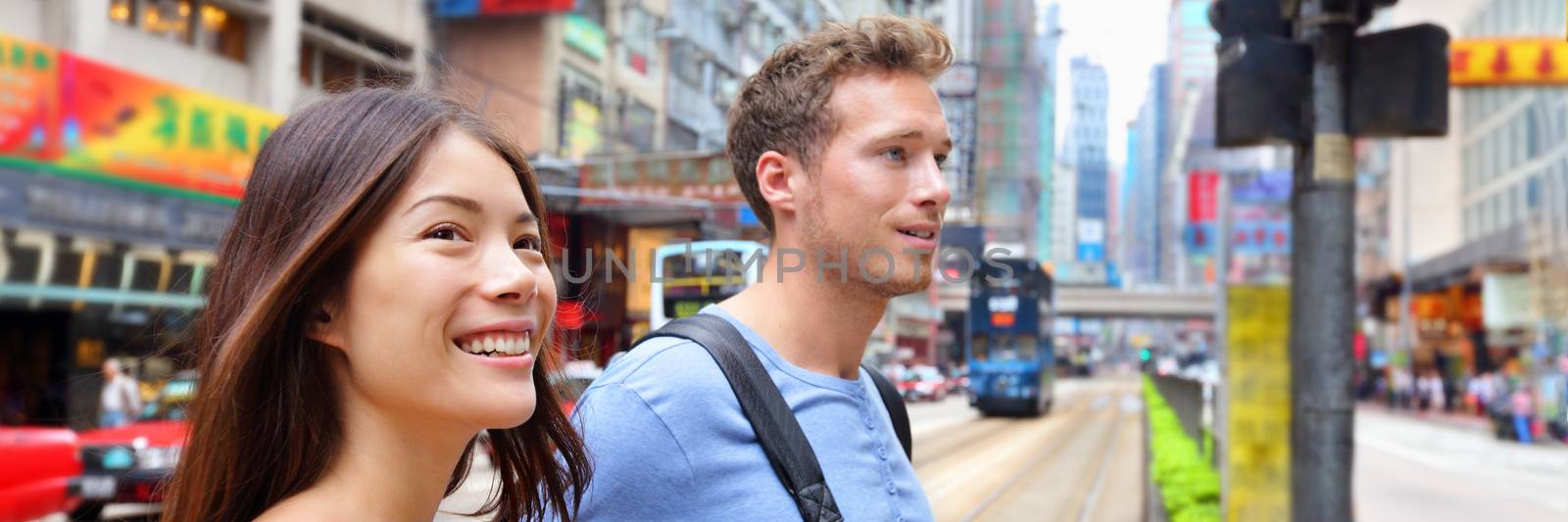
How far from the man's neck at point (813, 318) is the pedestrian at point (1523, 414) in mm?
24704

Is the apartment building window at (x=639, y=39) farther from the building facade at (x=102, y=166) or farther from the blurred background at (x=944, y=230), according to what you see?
the building facade at (x=102, y=166)

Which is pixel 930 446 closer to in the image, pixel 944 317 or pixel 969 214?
pixel 969 214

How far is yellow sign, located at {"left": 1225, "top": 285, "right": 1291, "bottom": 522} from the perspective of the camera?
347 centimetres

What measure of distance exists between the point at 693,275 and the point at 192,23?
14.4 m

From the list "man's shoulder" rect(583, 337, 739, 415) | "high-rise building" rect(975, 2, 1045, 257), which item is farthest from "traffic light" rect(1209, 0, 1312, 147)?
"man's shoulder" rect(583, 337, 739, 415)

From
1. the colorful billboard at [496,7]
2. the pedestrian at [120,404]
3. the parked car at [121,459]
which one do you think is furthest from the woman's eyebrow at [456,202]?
the colorful billboard at [496,7]

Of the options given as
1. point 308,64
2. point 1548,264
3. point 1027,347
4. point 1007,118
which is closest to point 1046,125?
point 1007,118

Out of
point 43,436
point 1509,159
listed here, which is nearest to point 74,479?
point 43,436

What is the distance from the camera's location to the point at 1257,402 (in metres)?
3.52

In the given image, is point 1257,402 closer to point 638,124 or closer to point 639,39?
point 639,39

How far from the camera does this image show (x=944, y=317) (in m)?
3.72

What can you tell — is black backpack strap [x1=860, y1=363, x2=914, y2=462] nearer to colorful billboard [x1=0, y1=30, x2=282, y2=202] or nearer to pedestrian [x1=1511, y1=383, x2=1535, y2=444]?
colorful billboard [x1=0, y1=30, x2=282, y2=202]

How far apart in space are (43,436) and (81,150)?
5.90m

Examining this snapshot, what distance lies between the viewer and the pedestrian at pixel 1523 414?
881 inches
